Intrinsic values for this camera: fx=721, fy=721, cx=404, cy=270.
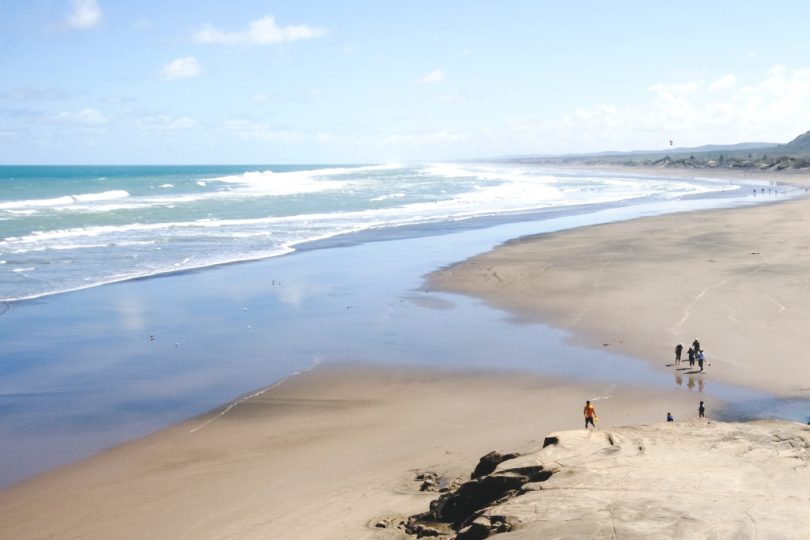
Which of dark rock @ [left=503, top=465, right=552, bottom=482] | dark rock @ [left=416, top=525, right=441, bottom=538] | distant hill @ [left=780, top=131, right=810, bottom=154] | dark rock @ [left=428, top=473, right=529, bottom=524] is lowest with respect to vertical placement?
dark rock @ [left=416, top=525, right=441, bottom=538]

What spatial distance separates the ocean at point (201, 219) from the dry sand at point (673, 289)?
1130 centimetres

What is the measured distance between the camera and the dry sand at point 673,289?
1742 cm

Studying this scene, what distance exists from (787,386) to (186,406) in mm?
12372

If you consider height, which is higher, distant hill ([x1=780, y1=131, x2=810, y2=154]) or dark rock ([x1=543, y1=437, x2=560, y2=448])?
distant hill ([x1=780, y1=131, x2=810, y2=154])

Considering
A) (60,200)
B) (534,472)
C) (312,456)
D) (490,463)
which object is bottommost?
(312,456)

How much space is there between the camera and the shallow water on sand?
1407 centimetres

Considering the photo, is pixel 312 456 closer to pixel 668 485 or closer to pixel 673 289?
pixel 668 485

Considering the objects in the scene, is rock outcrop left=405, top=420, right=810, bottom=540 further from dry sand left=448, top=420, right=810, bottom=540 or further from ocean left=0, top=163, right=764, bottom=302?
ocean left=0, top=163, right=764, bottom=302

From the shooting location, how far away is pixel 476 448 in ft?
39.8

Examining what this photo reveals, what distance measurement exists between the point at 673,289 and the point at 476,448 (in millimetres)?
14116

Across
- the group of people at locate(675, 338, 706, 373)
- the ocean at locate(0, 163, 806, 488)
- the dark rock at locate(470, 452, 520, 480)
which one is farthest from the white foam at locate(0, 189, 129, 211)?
the dark rock at locate(470, 452, 520, 480)

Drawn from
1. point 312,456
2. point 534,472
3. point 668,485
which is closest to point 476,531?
point 534,472

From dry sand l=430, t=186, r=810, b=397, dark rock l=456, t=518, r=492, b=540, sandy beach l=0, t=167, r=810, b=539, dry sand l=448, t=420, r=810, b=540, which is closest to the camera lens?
dry sand l=448, t=420, r=810, b=540

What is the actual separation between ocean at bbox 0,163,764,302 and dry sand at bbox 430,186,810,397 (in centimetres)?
1130
